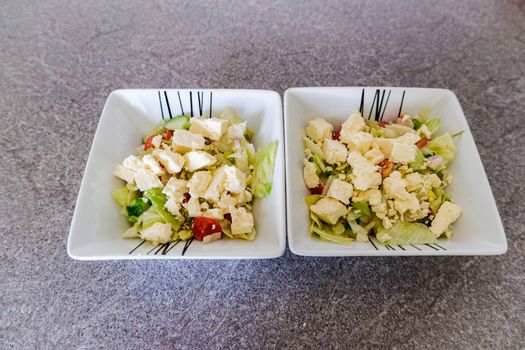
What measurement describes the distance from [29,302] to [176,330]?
36 centimetres

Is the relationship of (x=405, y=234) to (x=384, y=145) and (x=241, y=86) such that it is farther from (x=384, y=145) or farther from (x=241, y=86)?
(x=241, y=86)

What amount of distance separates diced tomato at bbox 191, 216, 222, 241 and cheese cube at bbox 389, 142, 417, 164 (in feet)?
1.51

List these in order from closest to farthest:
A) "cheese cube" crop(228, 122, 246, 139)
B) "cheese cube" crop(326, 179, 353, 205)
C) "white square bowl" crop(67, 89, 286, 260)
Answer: "white square bowl" crop(67, 89, 286, 260) → "cheese cube" crop(326, 179, 353, 205) → "cheese cube" crop(228, 122, 246, 139)

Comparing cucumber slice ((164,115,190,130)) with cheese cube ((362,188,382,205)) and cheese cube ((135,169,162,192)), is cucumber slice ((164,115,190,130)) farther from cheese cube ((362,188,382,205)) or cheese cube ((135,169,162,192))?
cheese cube ((362,188,382,205))

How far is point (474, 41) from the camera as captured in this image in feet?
4.90

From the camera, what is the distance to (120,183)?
37.4 inches

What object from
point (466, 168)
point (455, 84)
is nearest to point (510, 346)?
point (466, 168)

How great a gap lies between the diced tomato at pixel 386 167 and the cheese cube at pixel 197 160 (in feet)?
1.35

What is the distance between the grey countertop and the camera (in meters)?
0.86

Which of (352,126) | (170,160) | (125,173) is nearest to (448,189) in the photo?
(352,126)

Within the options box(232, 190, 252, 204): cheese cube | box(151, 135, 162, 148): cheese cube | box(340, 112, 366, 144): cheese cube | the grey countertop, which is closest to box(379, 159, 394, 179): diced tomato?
box(340, 112, 366, 144): cheese cube

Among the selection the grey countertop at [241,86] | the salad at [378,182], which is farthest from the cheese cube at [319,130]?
the grey countertop at [241,86]

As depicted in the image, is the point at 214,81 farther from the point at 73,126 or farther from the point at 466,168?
the point at 466,168

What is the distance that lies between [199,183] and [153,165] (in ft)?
0.40
